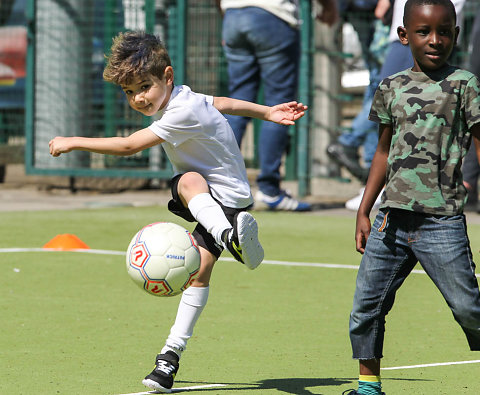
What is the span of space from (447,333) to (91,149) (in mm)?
2322

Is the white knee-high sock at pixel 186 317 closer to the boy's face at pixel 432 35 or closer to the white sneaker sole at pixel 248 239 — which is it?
the white sneaker sole at pixel 248 239

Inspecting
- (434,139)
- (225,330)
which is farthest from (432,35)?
(225,330)

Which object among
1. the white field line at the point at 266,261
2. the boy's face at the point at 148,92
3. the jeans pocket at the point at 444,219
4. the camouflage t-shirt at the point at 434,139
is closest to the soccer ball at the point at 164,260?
the boy's face at the point at 148,92

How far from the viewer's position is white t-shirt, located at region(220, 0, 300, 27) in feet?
Result: 34.3

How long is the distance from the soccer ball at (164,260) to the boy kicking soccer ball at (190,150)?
118 millimetres

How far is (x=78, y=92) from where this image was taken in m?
13.5

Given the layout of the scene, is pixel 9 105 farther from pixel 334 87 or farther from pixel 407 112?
pixel 407 112

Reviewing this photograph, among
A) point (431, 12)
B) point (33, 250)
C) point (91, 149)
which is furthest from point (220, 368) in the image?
point (33, 250)

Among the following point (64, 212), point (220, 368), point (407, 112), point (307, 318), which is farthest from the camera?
point (64, 212)

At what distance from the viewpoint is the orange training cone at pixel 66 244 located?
8.43 m

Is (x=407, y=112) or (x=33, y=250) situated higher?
(x=407, y=112)

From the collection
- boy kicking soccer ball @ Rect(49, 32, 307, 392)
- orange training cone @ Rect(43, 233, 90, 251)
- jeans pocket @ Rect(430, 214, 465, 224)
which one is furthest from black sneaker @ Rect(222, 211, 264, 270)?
orange training cone @ Rect(43, 233, 90, 251)

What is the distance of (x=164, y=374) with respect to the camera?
444cm

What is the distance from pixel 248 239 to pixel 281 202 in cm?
651
